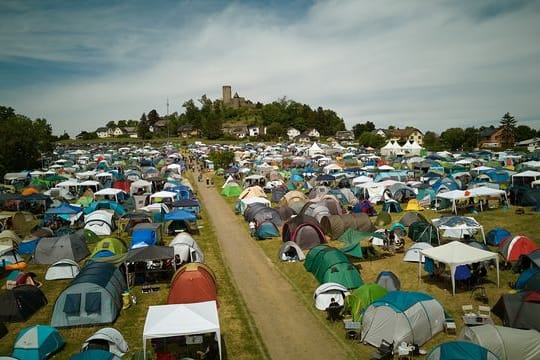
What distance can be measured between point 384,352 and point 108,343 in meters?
7.57

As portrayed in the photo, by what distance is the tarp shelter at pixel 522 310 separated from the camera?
38.3ft

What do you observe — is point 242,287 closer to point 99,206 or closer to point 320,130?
point 99,206

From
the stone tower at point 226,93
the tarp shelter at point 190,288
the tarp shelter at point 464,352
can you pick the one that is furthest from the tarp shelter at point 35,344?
the stone tower at point 226,93

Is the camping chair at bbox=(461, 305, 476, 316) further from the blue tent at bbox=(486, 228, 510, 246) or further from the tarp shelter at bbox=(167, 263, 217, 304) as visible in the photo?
the tarp shelter at bbox=(167, 263, 217, 304)

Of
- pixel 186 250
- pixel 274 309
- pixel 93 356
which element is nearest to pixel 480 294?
pixel 274 309

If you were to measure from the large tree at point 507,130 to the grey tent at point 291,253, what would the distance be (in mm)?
85452

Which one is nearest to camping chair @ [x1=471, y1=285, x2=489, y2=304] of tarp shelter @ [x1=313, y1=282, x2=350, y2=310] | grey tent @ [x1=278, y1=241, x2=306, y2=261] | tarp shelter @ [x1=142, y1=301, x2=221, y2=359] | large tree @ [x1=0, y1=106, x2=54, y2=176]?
tarp shelter @ [x1=313, y1=282, x2=350, y2=310]

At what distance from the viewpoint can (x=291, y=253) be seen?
66.0 feet

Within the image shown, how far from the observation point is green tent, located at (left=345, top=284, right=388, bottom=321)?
13.2 metres

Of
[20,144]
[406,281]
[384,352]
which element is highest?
[20,144]

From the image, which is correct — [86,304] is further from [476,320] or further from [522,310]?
[522,310]

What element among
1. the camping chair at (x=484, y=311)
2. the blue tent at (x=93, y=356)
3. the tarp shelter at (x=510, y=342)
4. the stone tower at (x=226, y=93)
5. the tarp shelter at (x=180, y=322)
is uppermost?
the stone tower at (x=226, y=93)

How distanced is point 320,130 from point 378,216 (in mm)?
102003

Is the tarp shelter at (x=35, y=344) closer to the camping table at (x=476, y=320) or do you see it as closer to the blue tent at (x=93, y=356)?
the blue tent at (x=93, y=356)
